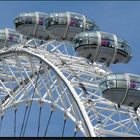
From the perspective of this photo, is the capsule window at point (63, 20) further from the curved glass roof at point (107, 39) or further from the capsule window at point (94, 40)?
the capsule window at point (94, 40)

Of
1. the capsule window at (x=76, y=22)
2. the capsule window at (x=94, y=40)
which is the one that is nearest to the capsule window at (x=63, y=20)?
the capsule window at (x=76, y=22)

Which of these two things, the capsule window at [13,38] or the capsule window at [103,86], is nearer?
the capsule window at [103,86]

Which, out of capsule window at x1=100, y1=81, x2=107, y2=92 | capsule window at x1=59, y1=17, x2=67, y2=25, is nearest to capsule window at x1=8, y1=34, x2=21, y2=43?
capsule window at x1=59, y1=17, x2=67, y2=25

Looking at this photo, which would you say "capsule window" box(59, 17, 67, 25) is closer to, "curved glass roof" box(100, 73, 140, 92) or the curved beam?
the curved beam

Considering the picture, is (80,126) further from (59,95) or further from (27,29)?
(27,29)

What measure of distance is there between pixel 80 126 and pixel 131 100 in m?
3.82

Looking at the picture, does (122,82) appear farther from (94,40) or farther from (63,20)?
(63,20)

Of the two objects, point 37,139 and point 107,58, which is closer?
point 37,139

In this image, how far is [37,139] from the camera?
2019 centimetres

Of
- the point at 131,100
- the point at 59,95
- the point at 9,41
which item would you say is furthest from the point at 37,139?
the point at 9,41

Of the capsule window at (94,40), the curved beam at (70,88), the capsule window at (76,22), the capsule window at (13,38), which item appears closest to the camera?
the curved beam at (70,88)

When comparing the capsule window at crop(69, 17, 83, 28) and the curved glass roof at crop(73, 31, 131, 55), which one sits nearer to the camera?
the curved glass roof at crop(73, 31, 131, 55)

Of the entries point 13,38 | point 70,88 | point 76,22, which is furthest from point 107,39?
point 13,38

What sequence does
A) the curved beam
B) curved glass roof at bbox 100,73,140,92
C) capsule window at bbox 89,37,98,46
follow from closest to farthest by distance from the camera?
1. the curved beam
2. curved glass roof at bbox 100,73,140,92
3. capsule window at bbox 89,37,98,46
